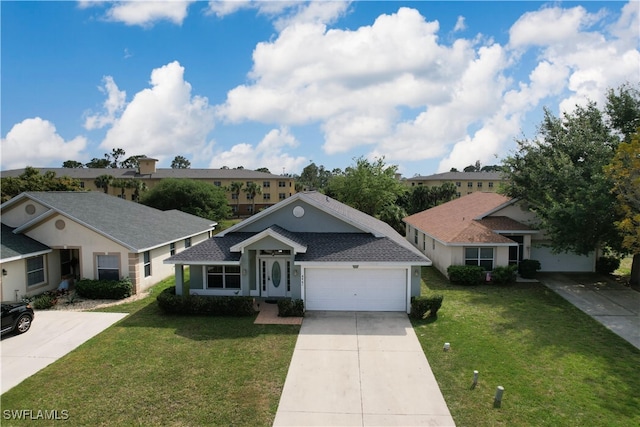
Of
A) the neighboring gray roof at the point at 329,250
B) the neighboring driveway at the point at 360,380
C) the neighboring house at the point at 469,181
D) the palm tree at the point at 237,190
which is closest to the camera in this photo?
the neighboring driveway at the point at 360,380

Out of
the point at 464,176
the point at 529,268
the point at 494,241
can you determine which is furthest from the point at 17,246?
the point at 464,176

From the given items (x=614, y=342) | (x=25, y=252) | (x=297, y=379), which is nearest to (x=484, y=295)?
(x=614, y=342)

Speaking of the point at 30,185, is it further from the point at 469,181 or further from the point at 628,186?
the point at 469,181

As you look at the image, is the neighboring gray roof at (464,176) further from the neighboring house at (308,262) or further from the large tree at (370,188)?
the neighboring house at (308,262)

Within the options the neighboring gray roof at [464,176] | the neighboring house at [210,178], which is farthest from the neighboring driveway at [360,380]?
the neighboring gray roof at [464,176]

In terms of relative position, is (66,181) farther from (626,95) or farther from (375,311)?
(626,95)

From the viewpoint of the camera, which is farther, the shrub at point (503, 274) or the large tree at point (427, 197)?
the large tree at point (427, 197)
